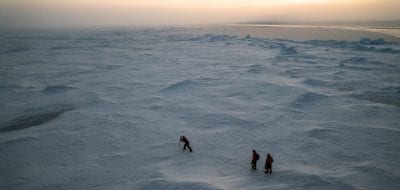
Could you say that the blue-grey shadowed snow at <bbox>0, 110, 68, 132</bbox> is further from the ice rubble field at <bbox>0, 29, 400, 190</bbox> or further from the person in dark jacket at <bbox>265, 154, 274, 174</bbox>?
the person in dark jacket at <bbox>265, 154, 274, 174</bbox>

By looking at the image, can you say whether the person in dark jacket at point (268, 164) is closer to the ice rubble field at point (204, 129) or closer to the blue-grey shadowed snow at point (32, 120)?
the ice rubble field at point (204, 129)

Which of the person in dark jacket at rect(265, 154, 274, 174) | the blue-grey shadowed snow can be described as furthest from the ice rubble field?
the person in dark jacket at rect(265, 154, 274, 174)

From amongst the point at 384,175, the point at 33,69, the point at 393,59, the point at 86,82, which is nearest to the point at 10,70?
the point at 33,69

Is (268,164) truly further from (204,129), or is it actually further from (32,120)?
(32,120)

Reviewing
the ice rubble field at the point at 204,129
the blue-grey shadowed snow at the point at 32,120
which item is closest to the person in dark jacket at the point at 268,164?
the ice rubble field at the point at 204,129

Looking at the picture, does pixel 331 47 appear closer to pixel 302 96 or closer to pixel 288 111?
pixel 302 96

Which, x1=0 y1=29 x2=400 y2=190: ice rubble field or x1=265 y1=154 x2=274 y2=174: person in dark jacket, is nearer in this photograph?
x1=265 y1=154 x2=274 y2=174: person in dark jacket

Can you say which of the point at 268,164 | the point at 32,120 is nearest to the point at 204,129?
the point at 268,164

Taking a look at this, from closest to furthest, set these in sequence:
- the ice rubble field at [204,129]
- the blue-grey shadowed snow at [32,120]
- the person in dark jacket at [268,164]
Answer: the person in dark jacket at [268,164]
the ice rubble field at [204,129]
the blue-grey shadowed snow at [32,120]
